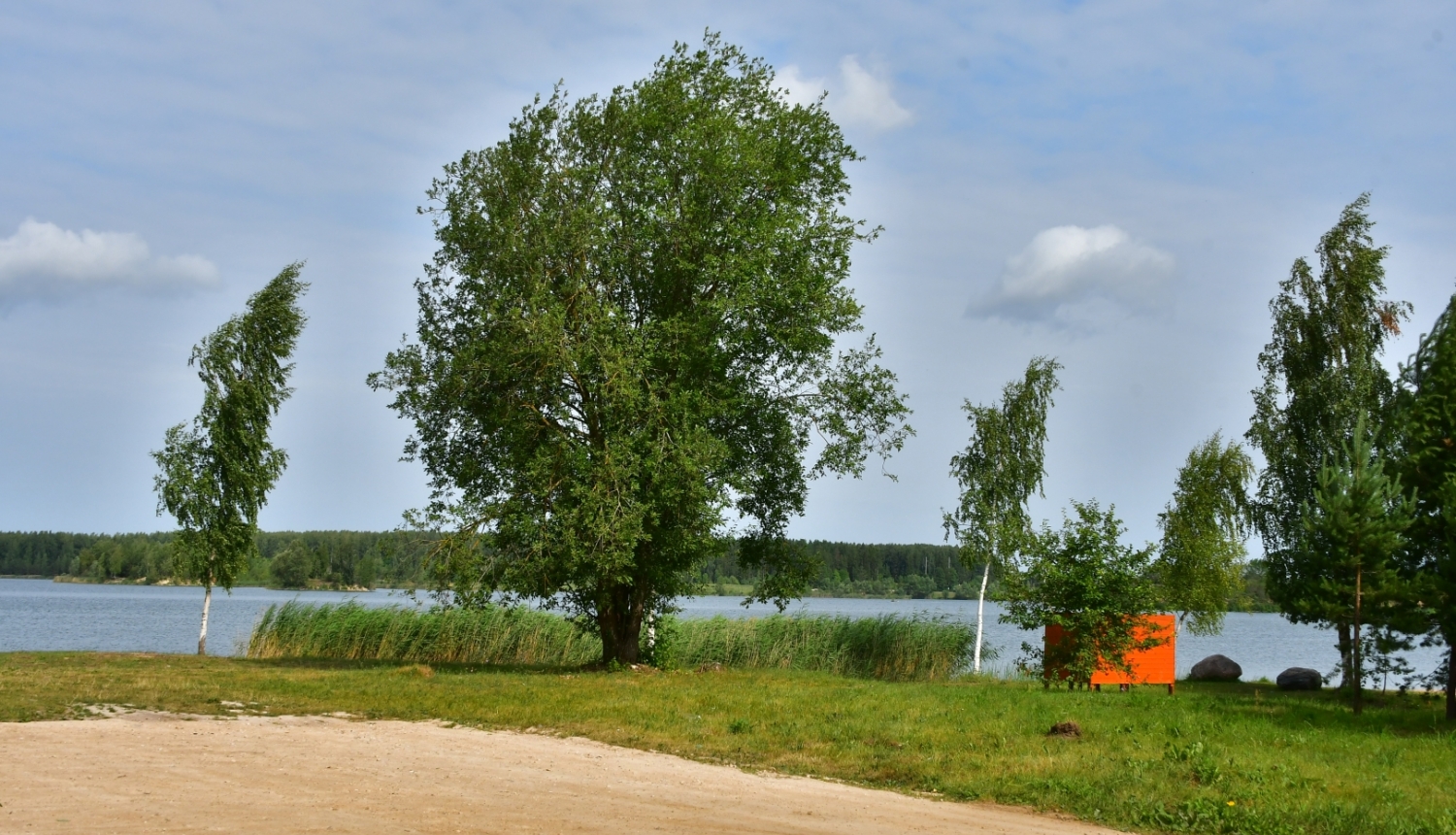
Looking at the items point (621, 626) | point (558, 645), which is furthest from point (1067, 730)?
point (558, 645)

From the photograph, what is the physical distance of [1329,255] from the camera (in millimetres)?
25922

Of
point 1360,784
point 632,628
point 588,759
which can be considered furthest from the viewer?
point 632,628

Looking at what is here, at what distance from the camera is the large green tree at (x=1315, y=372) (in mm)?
24500

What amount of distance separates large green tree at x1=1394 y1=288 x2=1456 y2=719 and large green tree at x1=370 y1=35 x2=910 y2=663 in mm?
8861

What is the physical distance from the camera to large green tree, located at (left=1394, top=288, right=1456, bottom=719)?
15.8 meters

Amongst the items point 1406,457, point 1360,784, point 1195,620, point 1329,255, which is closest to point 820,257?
point 1406,457

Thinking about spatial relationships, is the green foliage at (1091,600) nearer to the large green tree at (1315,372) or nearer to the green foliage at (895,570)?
the large green tree at (1315,372)

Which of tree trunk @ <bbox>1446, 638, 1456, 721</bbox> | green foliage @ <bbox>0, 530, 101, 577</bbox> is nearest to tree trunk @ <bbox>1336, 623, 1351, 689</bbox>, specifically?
tree trunk @ <bbox>1446, 638, 1456, 721</bbox>

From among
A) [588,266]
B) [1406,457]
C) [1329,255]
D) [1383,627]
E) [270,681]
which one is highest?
[1329,255]

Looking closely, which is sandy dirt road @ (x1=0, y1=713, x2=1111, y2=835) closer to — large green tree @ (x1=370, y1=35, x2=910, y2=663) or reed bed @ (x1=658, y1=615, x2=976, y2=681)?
large green tree @ (x1=370, y1=35, x2=910, y2=663)

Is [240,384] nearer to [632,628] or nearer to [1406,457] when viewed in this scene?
[632,628]

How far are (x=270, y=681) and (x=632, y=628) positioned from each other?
7122mm

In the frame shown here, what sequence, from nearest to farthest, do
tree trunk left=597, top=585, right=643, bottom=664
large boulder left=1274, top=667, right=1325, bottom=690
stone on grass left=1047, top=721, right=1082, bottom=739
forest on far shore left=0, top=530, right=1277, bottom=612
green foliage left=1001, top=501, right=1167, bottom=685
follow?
stone on grass left=1047, top=721, right=1082, bottom=739
green foliage left=1001, top=501, right=1167, bottom=685
tree trunk left=597, top=585, right=643, bottom=664
large boulder left=1274, top=667, right=1325, bottom=690
forest on far shore left=0, top=530, right=1277, bottom=612

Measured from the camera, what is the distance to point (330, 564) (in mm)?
77625
